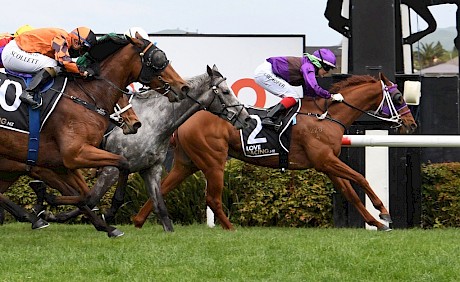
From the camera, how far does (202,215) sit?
10.3 meters

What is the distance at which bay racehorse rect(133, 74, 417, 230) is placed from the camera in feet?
29.9

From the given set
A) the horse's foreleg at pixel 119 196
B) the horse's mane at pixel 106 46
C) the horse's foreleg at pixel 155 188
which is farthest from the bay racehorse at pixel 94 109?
the horse's foreleg at pixel 155 188

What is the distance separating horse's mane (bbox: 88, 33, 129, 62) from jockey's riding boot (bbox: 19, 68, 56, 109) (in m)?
0.46

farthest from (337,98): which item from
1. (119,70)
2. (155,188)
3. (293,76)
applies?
(119,70)

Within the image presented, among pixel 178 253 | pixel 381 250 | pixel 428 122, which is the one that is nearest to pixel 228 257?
pixel 178 253

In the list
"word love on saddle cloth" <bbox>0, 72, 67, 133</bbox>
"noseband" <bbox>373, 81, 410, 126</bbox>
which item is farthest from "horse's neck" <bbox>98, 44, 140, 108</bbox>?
"noseband" <bbox>373, 81, 410, 126</bbox>

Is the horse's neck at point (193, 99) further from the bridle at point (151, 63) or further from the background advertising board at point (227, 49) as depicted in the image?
the background advertising board at point (227, 49)

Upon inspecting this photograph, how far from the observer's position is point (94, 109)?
714cm

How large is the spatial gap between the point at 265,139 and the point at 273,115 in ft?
0.81

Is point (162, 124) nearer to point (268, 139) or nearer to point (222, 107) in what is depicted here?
point (222, 107)

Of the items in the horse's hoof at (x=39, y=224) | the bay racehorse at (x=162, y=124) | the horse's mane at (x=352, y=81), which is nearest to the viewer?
the bay racehorse at (x=162, y=124)

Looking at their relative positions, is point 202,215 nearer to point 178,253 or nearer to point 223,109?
point 223,109

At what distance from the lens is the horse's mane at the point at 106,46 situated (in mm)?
7406

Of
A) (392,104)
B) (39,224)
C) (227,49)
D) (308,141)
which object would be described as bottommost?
(39,224)
